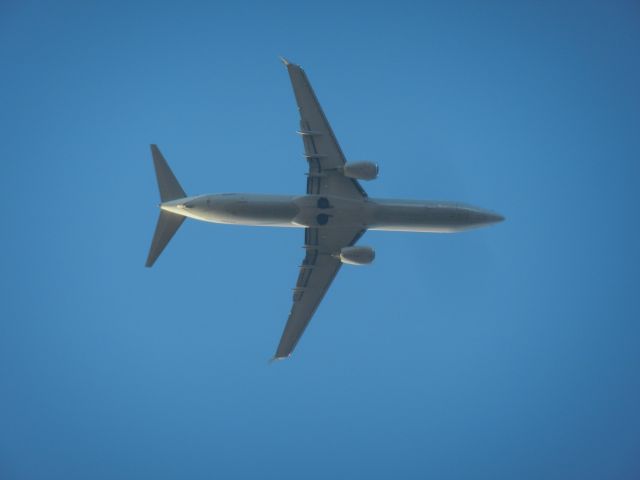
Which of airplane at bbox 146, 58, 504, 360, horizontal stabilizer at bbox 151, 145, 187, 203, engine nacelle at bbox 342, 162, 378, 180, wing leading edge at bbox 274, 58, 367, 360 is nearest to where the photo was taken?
airplane at bbox 146, 58, 504, 360

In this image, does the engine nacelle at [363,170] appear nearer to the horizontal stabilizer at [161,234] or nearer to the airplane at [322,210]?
the airplane at [322,210]

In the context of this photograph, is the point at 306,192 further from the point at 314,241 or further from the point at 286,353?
the point at 286,353

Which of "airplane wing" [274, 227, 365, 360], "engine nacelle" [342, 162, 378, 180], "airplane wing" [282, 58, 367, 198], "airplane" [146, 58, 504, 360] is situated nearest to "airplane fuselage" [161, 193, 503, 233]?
"airplane" [146, 58, 504, 360]

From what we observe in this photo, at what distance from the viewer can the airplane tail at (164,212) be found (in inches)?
1331

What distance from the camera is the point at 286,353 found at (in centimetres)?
3628

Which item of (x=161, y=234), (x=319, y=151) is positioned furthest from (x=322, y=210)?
(x=161, y=234)

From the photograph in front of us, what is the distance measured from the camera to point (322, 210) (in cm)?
3356

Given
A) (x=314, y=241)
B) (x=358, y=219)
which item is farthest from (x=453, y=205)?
(x=314, y=241)

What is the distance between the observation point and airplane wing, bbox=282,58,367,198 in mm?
33344

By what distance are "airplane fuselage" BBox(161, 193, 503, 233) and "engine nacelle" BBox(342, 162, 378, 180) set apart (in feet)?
6.69

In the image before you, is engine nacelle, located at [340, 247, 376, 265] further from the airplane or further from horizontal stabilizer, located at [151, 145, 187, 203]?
horizontal stabilizer, located at [151, 145, 187, 203]

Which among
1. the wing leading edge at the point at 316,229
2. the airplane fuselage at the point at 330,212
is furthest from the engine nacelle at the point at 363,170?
the airplane fuselage at the point at 330,212

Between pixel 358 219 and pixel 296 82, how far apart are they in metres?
10.6

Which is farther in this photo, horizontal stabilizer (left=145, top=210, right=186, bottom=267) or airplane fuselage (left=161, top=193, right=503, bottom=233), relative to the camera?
horizontal stabilizer (left=145, top=210, right=186, bottom=267)
